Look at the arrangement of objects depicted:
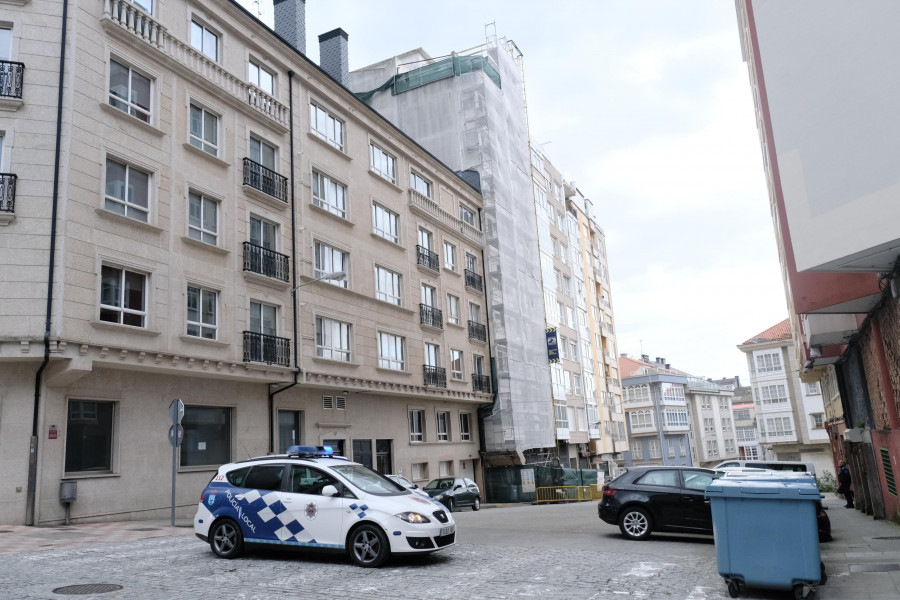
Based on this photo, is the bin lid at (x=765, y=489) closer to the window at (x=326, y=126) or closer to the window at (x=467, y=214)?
the window at (x=326, y=126)

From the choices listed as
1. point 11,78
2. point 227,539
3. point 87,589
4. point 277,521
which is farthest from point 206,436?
point 87,589

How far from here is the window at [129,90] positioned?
18.1 m

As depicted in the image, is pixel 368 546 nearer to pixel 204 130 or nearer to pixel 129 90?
pixel 129 90

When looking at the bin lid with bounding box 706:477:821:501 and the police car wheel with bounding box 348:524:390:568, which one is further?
the police car wheel with bounding box 348:524:390:568

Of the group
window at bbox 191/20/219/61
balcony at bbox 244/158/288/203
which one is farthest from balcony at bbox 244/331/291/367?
window at bbox 191/20/219/61

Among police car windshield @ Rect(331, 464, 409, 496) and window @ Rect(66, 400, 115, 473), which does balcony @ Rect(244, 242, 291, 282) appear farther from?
police car windshield @ Rect(331, 464, 409, 496)

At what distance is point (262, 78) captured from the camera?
941 inches

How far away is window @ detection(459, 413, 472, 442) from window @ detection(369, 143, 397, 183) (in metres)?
12.4

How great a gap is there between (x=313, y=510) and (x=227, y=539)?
1.62 meters

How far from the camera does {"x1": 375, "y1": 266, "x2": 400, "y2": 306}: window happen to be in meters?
28.6

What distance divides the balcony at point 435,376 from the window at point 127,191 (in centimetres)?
1502

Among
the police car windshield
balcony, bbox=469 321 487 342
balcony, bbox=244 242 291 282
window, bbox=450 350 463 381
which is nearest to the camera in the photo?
the police car windshield

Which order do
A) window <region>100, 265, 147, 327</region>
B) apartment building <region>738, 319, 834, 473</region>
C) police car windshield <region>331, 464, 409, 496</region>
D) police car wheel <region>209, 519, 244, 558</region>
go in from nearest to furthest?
police car windshield <region>331, 464, 409, 496</region>
police car wheel <region>209, 519, 244, 558</region>
window <region>100, 265, 147, 327</region>
apartment building <region>738, 319, 834, 473</region>

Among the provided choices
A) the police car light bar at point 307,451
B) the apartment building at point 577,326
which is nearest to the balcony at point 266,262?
the police car light bar at point 307,451
